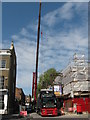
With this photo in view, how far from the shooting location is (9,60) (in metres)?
36.2

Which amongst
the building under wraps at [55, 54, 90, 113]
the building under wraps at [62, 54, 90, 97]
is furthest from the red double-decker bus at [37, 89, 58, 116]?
the building under wraps at [62, 54, 90, 97]

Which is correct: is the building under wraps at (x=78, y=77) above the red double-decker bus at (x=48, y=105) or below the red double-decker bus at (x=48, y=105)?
above

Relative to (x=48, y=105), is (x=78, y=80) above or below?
above

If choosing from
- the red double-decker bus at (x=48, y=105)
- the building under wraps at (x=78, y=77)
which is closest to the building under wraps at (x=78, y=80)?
the building under wraps at (x=78, y=77)

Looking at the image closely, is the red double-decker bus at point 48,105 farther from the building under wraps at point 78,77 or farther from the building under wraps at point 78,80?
the building under wraps at point 78,77

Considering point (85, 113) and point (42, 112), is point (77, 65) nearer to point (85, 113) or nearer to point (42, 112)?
point (85, 113)

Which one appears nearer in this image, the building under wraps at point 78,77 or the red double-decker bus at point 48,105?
the red double-decker bus at point 48,105

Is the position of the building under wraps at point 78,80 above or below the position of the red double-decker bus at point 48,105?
above

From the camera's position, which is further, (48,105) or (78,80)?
(78,80)

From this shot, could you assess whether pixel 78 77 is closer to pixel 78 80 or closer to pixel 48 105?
pixel 78 80

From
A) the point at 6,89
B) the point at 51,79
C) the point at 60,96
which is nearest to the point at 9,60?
the point at 6,89

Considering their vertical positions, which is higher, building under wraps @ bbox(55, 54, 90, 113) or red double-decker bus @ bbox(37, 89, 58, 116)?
building under wraps @ bbox(55, 54, 90, 113)

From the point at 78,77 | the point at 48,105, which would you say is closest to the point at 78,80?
the point at 78,77

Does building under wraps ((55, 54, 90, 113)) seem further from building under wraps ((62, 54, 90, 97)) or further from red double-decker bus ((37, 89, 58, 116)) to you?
red double-decker bus ((37, 89, 58, 116))
